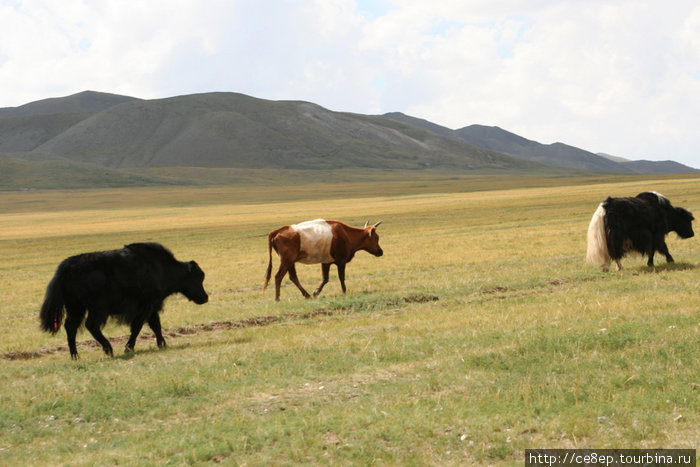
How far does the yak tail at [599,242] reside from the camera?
53.9 feet

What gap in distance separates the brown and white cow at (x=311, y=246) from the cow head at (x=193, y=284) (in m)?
3.02

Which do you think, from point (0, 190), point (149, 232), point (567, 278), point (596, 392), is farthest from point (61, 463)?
point (0, 190)

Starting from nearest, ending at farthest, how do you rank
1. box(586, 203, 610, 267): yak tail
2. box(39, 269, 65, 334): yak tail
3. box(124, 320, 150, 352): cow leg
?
1. box(39, 269, 65, 334): yak tail
2. box(124, 320, 150, 352): cow leg
3. box(586, 203, 610, 267): yak tail

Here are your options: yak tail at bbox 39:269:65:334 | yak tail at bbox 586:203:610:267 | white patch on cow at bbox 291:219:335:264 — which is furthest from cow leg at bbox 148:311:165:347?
yak tail at bbox 586:203:610:267

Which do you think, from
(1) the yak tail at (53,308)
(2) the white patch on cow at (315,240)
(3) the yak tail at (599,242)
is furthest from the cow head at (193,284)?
(3) the yak tail at (599,242)

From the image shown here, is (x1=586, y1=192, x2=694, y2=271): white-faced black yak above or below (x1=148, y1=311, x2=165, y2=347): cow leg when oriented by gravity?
above

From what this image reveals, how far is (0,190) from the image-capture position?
158875mm

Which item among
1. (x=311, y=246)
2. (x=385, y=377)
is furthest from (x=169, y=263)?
(x=385, y=377)

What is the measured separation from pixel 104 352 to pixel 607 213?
11577 mm

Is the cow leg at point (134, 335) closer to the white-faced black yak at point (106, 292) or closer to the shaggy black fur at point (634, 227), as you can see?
the white-faced black yak at point (106, 292)

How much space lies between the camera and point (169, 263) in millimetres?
12742

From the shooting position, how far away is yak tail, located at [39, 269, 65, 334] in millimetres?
10867

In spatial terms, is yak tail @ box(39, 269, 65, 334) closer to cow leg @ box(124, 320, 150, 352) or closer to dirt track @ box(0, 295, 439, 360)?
cow leg @ box(124, 320, 150, 352)

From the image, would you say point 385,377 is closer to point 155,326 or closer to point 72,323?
point 155,326
